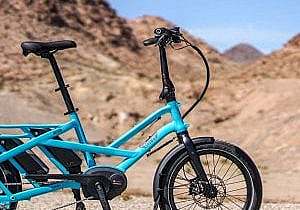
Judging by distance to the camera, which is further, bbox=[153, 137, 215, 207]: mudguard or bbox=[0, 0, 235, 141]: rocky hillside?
bbox=[0, 0, 235, 141]: rocky hillside

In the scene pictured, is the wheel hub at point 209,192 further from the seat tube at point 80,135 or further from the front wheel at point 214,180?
the seat tube at point 80,135

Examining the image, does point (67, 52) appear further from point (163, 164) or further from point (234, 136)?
point (163, 164)

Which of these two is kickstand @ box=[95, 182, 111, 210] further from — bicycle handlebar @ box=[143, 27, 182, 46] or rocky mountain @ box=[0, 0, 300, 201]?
rocky mountain @ box=[0, 0, 300, 201]

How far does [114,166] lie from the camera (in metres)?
5.58

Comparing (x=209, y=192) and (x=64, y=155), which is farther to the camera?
(x=209, y=192)

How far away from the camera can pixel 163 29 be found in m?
5.51

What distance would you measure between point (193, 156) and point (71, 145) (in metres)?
0.89

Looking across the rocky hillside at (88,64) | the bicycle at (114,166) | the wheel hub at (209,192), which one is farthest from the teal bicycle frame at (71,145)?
the rocky hillside at (88,64)

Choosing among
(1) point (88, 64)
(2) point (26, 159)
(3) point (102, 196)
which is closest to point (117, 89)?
(1) point (88, 64)

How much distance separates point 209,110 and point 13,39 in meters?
10.2

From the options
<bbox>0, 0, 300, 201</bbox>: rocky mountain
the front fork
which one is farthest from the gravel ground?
<bbox>0, 0, 300, 201</bbox>: rocky mountain

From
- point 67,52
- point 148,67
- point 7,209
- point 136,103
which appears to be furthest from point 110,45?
point 7,209

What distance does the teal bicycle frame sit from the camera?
17.9 feet

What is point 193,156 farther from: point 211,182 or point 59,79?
point 59,79
